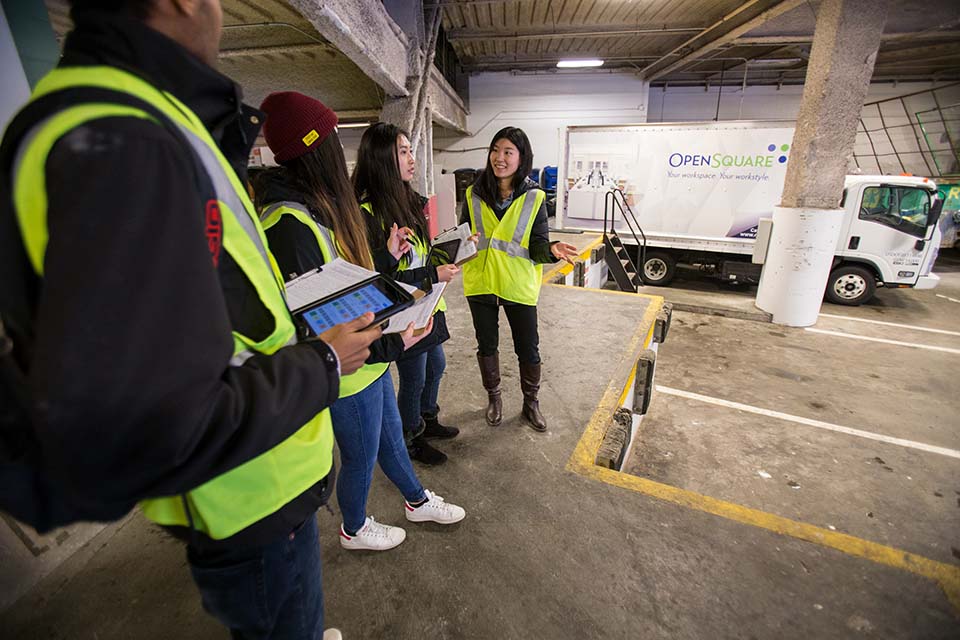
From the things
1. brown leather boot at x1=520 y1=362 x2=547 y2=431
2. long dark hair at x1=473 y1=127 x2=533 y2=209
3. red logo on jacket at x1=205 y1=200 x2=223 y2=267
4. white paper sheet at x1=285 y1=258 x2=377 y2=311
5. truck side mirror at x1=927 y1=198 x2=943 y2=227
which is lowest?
brown leather boot at x1=520 y1=362 x2=547 y2=431

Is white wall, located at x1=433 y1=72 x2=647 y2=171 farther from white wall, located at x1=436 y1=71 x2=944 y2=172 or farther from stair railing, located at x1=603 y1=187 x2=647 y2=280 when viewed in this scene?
stair railing, located at x1=603 y1=187 x2=647 y2=280

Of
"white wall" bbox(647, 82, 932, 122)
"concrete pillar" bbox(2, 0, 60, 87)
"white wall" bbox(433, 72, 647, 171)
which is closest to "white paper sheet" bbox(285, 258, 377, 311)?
"concrete pillar" bbox(2, 0, 60, 87)

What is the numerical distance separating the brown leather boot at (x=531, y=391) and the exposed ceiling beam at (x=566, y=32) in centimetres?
857

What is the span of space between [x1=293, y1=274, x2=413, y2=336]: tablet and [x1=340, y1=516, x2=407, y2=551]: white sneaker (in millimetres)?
1262

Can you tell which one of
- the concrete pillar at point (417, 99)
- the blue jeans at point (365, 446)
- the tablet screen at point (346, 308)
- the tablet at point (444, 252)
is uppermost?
the concrete pillar at point (417, 99)

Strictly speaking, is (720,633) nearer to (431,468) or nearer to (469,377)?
(431,468)

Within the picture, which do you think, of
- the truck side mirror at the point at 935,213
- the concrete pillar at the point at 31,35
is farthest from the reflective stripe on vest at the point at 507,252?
the truck side mirror at the point at 935,213

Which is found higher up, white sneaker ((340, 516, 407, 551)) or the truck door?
the truck door

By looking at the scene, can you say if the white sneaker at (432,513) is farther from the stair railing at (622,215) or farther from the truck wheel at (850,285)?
the truck wheel at (850,285)

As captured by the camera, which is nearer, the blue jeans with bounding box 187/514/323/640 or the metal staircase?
the blue jeans with bounding box 187/514/323/640

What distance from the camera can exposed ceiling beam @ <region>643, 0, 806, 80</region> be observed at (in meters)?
6.39

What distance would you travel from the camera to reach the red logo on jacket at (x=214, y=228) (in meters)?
0.61

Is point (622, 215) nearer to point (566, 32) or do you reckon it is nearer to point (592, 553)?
point (566, 32)

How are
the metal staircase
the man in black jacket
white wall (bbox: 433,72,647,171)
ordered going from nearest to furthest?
the man in black jacket
the metal staircase
white wall (bbox: 433,72,647,171)
